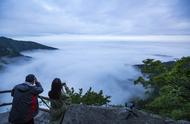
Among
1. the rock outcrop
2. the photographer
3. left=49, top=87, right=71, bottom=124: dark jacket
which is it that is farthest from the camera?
the rock outcrop

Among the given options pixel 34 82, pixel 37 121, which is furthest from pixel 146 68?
pixel 34 82

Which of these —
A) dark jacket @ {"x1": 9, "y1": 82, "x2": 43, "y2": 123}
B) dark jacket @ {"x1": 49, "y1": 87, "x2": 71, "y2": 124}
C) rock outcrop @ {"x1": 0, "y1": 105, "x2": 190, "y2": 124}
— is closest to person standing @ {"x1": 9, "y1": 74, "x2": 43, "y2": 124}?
dark jacket @ {"x1": 9, "y1": 82, "x2": 43, "y2": 123}

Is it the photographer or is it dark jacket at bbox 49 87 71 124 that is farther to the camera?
dark jacket at bbox 49 87 71 124

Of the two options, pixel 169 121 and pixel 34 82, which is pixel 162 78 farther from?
pixel 34 82

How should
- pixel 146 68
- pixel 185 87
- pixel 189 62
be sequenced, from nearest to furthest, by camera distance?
pixel 185 87 → pixel 189 62 → pixel 146 68

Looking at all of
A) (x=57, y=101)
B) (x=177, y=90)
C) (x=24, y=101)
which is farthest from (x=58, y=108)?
(x=177, y=90)

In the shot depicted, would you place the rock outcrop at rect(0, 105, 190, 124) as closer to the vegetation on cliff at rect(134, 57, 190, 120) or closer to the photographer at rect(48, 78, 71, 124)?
the photographer at rect(48, 78, 71, 124)

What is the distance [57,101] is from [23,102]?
43.1 inches

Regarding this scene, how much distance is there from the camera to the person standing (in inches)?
255

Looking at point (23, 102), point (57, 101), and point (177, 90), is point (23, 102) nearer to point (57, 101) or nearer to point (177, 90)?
point (57, 101)

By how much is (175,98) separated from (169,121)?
288 inches

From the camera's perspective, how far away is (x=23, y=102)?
6.46 m

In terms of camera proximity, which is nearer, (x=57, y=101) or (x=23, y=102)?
(x=23, y=102)

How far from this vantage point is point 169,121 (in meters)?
7.96
